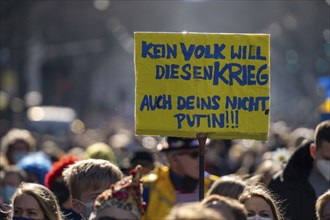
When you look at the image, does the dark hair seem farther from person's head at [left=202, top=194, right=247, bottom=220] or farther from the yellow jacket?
person's head at [left=202, top=194, right=247, bottom=220]

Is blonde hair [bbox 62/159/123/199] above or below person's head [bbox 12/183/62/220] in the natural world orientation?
above

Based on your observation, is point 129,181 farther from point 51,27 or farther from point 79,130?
point 51,27

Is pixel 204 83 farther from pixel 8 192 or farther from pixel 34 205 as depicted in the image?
A: pixel 8 192

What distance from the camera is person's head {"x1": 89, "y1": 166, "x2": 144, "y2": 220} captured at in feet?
19.2

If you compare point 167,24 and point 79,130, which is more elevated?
point 167,24

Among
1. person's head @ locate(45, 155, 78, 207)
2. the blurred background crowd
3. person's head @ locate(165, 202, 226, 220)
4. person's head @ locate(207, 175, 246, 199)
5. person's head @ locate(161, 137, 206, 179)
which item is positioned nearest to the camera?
person's head @ locate(165, 202, 226, 220)

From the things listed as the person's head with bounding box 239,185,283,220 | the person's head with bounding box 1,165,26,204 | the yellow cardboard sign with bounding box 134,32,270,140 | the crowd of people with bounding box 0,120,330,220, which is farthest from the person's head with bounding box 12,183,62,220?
the person's head with bounding box 1,165,26,204

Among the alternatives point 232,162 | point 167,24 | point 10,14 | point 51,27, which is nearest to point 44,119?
point 10,14

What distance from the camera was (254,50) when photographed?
23.1ft

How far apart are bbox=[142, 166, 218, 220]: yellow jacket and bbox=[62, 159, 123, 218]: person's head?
1.43m

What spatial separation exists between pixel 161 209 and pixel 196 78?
1830 mm

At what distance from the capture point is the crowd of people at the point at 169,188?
19.4ft

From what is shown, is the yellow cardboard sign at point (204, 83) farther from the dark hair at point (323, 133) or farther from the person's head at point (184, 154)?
the person's head at point (184, 154)

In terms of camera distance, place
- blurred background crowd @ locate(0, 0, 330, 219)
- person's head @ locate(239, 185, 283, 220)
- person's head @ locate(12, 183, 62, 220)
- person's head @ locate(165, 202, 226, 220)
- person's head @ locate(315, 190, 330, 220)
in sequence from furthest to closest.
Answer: blurred background crowd @ locate(0, 0, 330, 219) < person's head @ locate(315, 190, 330, 220) < person's head @ locate(12, 183, 62, 220) < person's head @ locate(239, 185, 283, 220) < person's head @ locate(165, 202, 226, 220)
